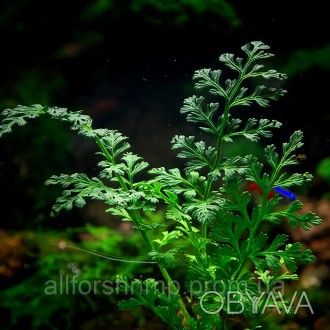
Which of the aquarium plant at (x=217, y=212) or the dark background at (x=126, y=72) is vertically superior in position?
the dark background at (x=126, y=72)

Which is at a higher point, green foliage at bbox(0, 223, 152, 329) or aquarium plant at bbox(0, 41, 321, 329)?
aquarium plant at bbox(0, 41, 321, 329)

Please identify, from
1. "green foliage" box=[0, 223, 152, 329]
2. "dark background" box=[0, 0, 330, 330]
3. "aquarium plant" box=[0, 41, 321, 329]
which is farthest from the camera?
"dark background" box=[0, 0, 330, 330]

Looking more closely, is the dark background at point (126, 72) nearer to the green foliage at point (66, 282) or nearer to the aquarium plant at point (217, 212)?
the green foliage at point (66, 282)

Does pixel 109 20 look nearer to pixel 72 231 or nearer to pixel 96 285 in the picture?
pixel 72 231

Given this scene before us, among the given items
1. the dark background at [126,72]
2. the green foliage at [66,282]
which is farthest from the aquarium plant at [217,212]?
the dark background at [126,72]

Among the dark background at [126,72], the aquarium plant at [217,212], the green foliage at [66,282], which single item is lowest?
the green foliage at [66,282]

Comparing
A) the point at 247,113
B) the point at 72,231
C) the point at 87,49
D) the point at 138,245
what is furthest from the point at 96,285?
the point at 87,49

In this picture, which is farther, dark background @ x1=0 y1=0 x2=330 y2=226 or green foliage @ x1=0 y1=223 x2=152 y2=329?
dark background @ x1=0 y1=0 x2=330 y2=226

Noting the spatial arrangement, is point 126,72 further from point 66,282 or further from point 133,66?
point 66,282

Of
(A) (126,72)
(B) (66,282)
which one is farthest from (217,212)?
(A) (126,72)

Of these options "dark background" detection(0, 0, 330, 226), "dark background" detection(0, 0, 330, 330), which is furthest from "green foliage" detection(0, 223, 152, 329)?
"dark background" detection(0, 0, 330, 226)

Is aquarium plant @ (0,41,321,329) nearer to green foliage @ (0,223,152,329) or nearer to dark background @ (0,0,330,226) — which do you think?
green foliage @ (0,223,152,329)
